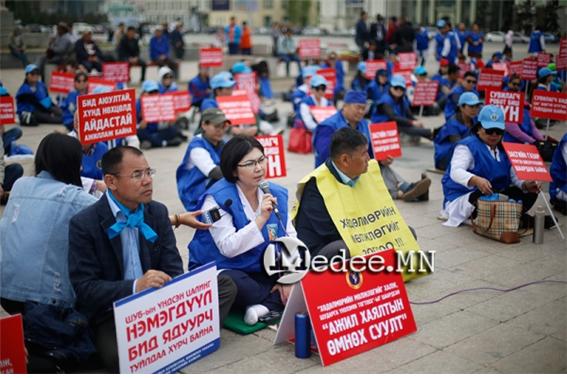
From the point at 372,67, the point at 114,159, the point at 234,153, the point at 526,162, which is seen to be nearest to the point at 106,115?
the point at 234,153

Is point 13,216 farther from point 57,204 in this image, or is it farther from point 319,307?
point 319,307

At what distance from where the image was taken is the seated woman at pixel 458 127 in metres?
10.4

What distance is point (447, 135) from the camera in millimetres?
10852

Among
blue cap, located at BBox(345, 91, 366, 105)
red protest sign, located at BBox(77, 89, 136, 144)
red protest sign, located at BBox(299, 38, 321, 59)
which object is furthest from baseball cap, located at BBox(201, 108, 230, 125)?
red protest sign, located at BBox(299, 38, 321, 59)

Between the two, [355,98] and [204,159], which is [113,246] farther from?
[355,98]

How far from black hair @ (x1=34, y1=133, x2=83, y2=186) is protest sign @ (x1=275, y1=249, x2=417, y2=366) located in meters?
1.56

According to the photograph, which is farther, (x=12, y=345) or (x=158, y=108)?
(x=158, y=108)

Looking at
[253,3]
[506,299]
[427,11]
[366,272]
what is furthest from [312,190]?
[253,3]

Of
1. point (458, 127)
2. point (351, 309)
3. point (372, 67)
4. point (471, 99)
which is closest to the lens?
point (351, 309)

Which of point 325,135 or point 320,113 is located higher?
point 325,135

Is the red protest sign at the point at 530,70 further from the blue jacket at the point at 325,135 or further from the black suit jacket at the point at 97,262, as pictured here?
the black suit jacket at the point at 97,262

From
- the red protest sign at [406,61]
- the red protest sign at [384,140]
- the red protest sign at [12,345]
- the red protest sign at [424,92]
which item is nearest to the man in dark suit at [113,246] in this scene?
the red protest sign at [12,345]

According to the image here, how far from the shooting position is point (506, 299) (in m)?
6.26

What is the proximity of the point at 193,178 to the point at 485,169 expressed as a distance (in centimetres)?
300
